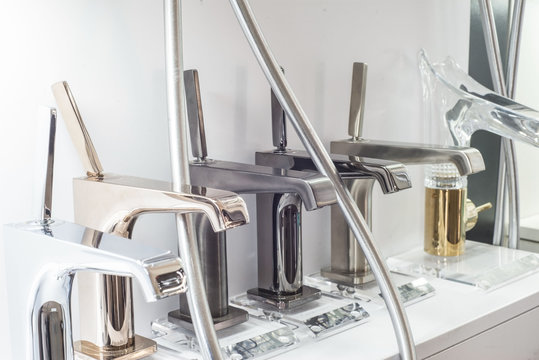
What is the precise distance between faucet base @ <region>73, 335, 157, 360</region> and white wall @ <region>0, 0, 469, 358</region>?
69mm

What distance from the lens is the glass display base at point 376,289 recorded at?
0.72m

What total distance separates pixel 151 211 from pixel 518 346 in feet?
1.46

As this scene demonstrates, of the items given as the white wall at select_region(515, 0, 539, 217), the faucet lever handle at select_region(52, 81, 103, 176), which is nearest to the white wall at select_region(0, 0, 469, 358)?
the faucet lever handle at select_region(52, 81, 103, 176)

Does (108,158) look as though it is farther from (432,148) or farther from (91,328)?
(432,148)

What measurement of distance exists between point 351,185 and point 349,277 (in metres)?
0.10

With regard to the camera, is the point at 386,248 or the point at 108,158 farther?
the point at 386,248

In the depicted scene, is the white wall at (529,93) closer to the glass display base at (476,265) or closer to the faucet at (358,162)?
the glass display base at (476,265)

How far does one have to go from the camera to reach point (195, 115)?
2.01ft

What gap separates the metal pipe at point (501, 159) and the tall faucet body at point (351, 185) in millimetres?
284

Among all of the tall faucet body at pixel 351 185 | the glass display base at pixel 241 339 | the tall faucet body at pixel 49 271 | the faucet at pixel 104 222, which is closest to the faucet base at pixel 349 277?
the tall faucet body at pixel 351 185

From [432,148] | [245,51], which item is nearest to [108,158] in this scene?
[245,51]

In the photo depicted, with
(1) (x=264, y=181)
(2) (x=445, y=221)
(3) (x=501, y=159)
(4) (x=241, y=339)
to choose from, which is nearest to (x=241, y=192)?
(1) (x=264, y=181)

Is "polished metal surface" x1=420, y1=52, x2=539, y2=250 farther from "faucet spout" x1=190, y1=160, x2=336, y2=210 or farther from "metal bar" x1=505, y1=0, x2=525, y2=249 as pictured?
"faucet spout" x1=190, y1=160, x2=336, y2=210

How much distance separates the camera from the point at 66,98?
0.54m
